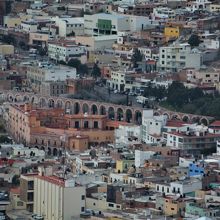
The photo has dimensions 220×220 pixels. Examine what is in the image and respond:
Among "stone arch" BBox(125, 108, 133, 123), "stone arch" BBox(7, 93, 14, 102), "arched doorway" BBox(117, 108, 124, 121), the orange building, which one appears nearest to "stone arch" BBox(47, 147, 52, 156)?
the orange building

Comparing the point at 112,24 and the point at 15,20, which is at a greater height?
the point at 112,24

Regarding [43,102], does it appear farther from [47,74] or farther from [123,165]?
[123,165]

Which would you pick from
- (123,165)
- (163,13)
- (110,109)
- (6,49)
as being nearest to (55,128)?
(110,109)

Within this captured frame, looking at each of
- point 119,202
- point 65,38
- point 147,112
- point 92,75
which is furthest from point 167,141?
point 65,38

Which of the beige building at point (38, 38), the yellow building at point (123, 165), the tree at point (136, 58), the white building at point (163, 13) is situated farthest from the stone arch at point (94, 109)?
the white building at point (163, 13)

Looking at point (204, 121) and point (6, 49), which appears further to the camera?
point (6, 49)

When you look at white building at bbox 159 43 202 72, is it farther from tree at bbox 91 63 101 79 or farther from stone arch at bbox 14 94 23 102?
stone arch at bbox 14 94 23 102

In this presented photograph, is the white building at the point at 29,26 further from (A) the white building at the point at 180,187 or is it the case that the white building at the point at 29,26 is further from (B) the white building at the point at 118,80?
(A) the white building at the point at 180,187
